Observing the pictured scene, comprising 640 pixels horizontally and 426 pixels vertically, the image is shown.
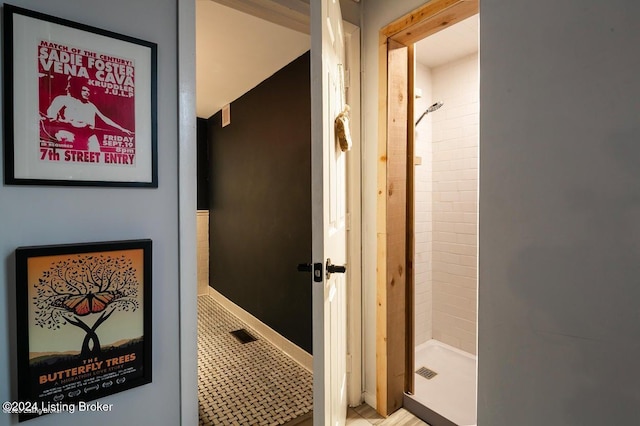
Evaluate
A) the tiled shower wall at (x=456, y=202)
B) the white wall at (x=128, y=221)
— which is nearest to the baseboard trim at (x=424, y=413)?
the tiled shower wall at (x=456, y=202)

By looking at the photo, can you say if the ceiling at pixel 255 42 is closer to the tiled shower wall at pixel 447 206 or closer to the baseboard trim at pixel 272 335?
the tiled shower wall at pixel 447 206

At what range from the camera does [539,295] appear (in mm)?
895

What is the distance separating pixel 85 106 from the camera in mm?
930

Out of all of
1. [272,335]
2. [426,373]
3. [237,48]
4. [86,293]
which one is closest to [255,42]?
[237,48]

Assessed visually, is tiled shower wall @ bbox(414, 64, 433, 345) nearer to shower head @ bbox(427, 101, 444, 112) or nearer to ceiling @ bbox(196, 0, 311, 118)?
shower head @ bbox(427, 101, 444, 112)

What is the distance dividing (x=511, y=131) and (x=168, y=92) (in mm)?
1205

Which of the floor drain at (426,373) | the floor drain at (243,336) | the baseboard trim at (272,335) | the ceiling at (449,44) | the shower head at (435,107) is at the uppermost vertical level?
the ceiling at (449,44)

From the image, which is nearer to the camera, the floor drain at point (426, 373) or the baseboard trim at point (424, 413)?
the baseboard trim at point (424, 413)

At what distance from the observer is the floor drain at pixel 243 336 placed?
2.77m

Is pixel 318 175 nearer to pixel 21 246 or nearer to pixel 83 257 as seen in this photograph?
pixel 83 257

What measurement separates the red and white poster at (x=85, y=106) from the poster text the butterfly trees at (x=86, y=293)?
0.34 m

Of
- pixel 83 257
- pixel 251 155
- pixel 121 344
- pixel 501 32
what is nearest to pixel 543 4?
pixel 501 32

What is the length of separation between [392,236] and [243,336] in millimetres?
1967

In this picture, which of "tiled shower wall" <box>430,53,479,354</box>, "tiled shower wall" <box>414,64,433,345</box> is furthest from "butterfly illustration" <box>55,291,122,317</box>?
"tiled shower wall" <box>430,53,479,354</box>
